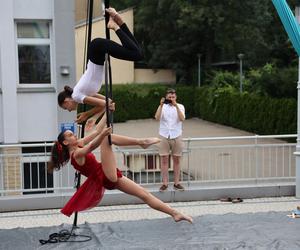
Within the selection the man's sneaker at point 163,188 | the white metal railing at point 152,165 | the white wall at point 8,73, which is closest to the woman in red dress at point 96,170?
the white metal railing at point 152,165

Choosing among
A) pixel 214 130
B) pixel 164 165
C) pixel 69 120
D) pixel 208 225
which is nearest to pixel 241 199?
pixel 164 165

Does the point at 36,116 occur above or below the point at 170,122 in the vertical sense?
below

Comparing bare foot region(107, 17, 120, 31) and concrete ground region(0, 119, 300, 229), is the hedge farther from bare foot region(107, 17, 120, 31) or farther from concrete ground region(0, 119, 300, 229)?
bare foot region(107, 17, 120, 31)

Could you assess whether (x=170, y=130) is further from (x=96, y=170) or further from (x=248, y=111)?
(x=248, y=111)

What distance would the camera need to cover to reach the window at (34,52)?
11.6 meters

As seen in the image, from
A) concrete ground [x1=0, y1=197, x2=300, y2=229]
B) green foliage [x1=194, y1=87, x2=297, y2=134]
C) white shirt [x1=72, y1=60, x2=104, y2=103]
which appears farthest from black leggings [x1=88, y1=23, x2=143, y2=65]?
green foliage [x1=194, y1=87, x2=297, y2=134]

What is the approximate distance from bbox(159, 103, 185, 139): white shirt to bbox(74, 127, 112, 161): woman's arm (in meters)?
3.31

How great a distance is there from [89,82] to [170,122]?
3.32 metres

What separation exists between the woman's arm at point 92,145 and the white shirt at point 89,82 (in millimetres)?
466

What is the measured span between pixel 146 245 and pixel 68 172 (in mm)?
4208

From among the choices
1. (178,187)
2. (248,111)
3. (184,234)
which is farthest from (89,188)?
(248,111)

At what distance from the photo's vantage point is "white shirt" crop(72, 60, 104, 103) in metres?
4.99

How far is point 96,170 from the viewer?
5.23 meters

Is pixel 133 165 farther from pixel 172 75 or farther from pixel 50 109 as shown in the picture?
pixel 172 75
